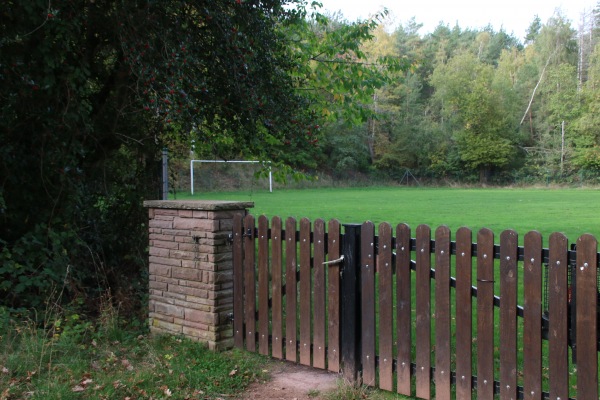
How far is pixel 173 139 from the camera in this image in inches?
328

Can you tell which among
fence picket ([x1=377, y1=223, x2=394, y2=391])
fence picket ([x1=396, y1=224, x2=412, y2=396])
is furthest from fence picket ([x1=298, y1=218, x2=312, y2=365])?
fence picket ([x1=396, y1=224, x2=412, y2=396])

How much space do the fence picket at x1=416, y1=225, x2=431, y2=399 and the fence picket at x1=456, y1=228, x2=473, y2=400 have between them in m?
0.21

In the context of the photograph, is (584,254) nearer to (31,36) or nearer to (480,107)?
(31,36)

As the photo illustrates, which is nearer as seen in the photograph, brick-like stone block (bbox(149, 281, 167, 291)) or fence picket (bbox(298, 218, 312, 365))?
fence picket (bbox(298, 218, 312, 365))

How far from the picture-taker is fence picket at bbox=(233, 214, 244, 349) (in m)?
4.95

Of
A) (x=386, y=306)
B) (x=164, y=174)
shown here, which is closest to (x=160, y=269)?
(x=386, y=306)

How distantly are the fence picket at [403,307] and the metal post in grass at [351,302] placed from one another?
0.33 metres

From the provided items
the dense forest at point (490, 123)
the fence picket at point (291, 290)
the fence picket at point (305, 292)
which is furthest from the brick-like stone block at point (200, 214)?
the dense forest at point (490, 123)

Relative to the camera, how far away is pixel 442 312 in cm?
369

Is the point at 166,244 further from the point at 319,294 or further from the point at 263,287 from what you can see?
the point at 319,294

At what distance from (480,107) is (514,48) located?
17.1 meters

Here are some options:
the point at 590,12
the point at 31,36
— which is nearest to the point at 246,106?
the point at 31,36

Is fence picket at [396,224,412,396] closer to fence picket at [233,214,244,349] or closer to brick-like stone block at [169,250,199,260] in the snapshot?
fence picket at [233,214,244,349]

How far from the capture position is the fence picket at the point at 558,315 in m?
3.18
